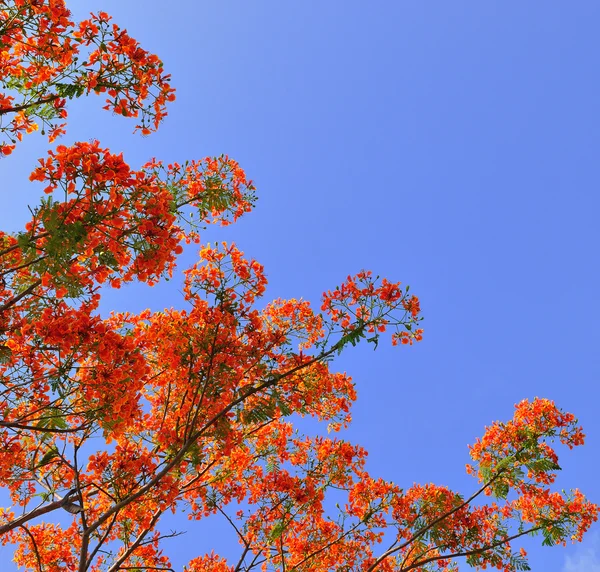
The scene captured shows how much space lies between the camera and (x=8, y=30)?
5.05 m

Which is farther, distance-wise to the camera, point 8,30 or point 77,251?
point 8,30

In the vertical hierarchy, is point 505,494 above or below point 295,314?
below

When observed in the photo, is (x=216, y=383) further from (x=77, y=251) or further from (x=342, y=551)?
(x=342, y=551)

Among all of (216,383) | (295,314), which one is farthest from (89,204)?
(295,314)

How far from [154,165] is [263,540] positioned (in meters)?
5.91

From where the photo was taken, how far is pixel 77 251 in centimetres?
415

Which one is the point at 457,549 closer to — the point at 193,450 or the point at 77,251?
the point at 193,450

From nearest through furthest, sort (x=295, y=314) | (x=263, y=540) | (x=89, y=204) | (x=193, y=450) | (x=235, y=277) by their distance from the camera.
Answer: (x=89, y=204) < (x=193, y=450) < (x=235, y=277) < (x=295, y=314) < (x=263, y=540)

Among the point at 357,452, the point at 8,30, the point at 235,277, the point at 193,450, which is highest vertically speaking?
the point at 8,30

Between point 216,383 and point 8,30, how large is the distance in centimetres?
442

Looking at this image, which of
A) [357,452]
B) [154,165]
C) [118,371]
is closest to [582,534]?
[357,452]

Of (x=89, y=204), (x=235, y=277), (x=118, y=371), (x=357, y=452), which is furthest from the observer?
(x=357, y=452)

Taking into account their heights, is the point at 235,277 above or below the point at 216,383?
above

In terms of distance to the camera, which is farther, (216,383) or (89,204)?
(216,383)
